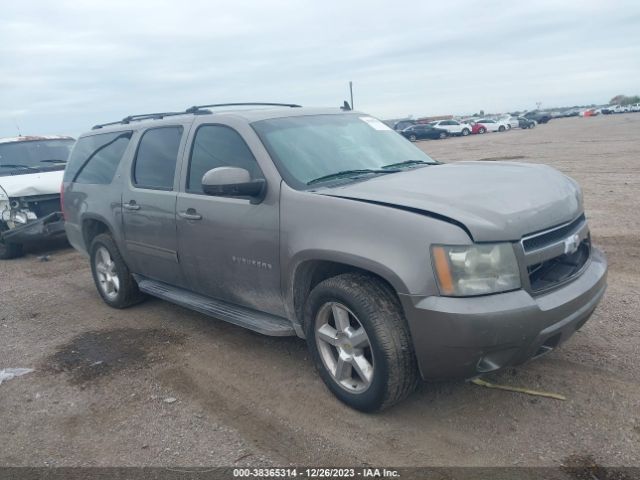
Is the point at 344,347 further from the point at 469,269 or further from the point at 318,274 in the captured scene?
the point at 469,269

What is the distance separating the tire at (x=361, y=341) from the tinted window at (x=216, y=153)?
1.10 m

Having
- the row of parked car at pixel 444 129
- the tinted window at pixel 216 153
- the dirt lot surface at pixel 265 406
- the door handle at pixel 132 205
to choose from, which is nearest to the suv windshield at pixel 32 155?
the dirt lot surface at pixel 265 406

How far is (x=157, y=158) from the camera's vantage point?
4996 mm

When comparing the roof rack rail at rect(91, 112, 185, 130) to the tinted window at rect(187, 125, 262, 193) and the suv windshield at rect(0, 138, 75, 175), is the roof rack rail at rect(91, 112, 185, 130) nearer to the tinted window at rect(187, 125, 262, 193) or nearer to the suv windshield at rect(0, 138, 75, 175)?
the tinted window at rect(187, 125, 262, 193)

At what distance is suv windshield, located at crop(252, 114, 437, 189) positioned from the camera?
3936 mm

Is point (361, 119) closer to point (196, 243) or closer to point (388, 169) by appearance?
point (388, 169)

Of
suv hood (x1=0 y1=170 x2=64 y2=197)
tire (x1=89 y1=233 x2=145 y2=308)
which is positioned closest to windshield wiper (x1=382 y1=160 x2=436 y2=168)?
tire (x1=89 y1=233 x2=145 y2=308)

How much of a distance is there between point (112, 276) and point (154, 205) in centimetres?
147

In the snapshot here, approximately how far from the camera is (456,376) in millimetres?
3068

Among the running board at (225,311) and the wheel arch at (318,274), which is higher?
the wheel arch at (318,274)

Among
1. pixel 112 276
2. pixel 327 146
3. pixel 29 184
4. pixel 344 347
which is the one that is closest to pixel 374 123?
pixel 327 146

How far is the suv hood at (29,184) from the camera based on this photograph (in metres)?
8.60

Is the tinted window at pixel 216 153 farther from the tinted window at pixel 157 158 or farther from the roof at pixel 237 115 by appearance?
the tinted window at pixel 157 158

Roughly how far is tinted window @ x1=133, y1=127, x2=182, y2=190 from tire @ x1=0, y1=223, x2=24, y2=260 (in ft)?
16.0
